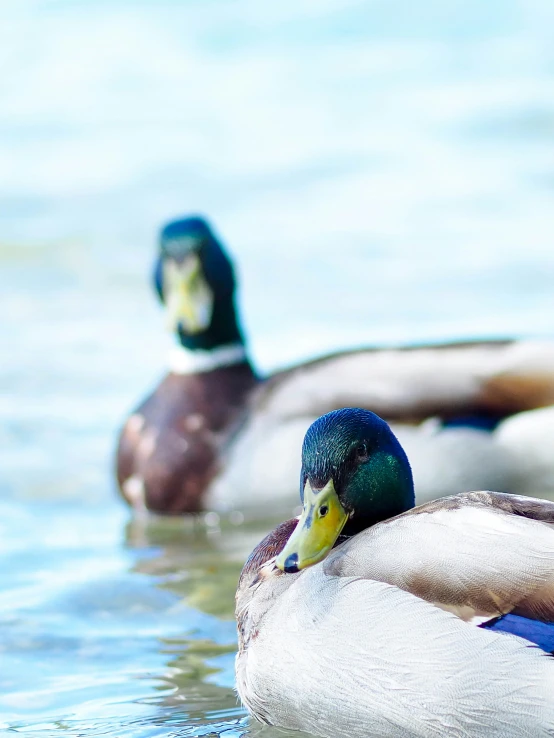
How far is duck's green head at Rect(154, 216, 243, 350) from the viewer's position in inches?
294

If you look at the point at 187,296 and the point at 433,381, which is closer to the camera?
the point at 433,381

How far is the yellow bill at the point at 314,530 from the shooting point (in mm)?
3926

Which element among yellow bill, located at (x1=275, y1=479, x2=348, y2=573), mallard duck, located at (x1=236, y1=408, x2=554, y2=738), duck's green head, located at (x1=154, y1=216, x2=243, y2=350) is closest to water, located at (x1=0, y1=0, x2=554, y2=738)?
mallard duck, located at (x1=236, y1=408, x2=554, y2=738)

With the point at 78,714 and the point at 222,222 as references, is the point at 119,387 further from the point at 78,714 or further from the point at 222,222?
the point at 78,714

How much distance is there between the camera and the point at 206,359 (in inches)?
303

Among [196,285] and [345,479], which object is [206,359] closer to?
[196,285]

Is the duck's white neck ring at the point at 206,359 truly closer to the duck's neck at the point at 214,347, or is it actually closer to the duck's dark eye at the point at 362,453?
the duck's neck at the point at 214,347

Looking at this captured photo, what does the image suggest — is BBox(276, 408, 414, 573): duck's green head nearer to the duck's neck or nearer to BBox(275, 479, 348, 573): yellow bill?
BBox(275, 479, 348, 573): yellow bill

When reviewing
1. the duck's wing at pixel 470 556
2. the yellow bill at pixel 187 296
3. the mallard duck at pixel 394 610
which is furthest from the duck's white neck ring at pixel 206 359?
the duck's wing at pixel 470 556

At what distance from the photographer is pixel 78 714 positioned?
455cm

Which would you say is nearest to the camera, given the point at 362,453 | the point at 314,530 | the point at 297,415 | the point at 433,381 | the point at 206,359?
the point at 314,530

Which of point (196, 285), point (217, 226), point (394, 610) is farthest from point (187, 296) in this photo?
point (217, 226)

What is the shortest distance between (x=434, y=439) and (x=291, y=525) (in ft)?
8.23

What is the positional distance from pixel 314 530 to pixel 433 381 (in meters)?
2.99
